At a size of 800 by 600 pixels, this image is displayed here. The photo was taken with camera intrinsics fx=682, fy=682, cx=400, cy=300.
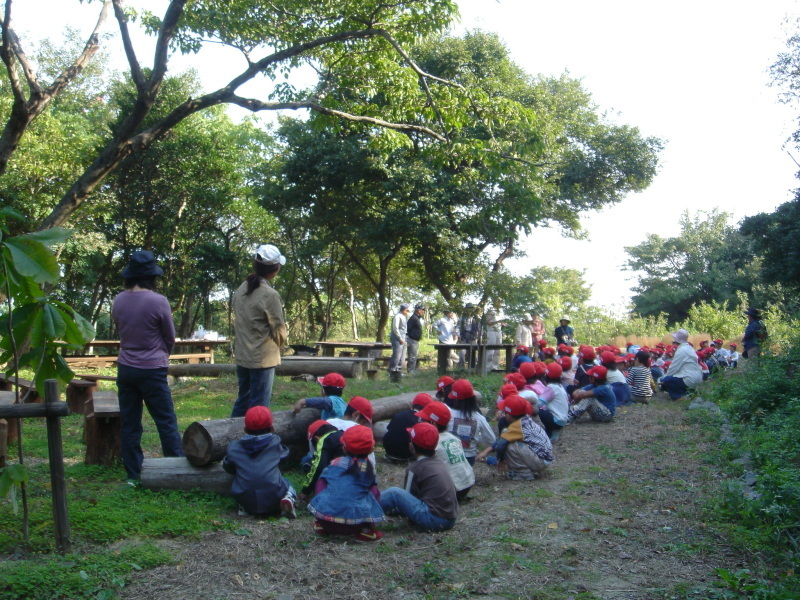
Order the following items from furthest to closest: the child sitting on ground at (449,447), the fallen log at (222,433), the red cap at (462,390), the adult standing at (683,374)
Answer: the adult standing at (683,374), the red cap at (462,390), the child sitting on ground at (449,447), the fallen log at (222,433)

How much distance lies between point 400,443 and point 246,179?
20.2 metres

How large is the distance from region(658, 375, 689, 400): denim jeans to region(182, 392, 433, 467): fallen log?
8.19 metres

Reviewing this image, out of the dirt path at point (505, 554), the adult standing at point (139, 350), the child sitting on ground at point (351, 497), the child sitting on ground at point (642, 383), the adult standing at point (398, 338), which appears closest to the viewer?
the dirt path at point (505, 554)

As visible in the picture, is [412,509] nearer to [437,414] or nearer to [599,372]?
[437,414]

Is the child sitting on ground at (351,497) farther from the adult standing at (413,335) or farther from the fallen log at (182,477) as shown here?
the adult standing at (413,335)

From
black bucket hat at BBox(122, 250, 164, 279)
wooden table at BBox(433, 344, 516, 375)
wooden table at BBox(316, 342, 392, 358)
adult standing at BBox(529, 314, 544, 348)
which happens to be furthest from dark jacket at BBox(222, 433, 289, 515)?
adult standing at BBox(529, 314, 544, 348)

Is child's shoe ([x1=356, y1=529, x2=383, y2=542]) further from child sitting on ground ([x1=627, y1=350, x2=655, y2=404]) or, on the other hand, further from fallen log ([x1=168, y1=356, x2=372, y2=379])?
fallen log ([x1=168, y1=356, x2=372, y2=379])

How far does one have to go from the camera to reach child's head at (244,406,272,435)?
541 centimetres

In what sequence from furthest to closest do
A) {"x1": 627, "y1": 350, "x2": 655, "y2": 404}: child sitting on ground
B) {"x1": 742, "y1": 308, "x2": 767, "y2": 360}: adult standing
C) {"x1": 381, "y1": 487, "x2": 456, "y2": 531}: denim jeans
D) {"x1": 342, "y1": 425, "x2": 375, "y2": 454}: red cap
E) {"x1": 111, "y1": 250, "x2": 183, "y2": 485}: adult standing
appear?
{"x1": 742, "y1": 308, "x2": 767, "y2": 360}: adult standing, {"x1": 627, "y1": 350, "x2": 655, "y2": 404}: child sitting on ground, {"x1": 111, "y1": 250, "x2": 183, "y2": 485}: adult standing, {"x1": 381, "y1": 487, "x2": 456, "y2": 531}: denim jeans, {"x1": 342, "y1": 425, "x2": 375, "y2": 454}: red cap

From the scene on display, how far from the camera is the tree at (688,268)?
37.8 meters

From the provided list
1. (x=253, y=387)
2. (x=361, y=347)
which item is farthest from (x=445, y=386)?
(x=361, y=347)

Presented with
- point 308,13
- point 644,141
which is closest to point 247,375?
point 308,13

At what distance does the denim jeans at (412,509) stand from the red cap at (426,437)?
1.33 feet

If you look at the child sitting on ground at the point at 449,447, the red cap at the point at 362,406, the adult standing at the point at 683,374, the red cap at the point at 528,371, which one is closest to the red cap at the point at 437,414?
the child sitting on ground at the point at 449,447
